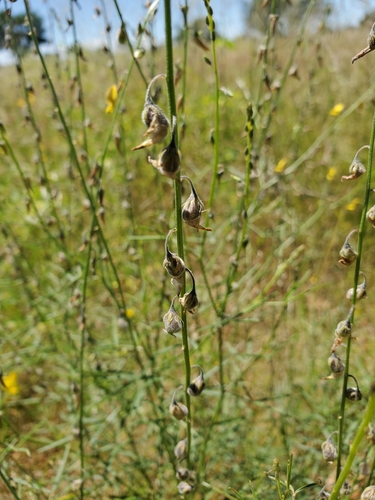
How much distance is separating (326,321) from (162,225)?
4.32ft

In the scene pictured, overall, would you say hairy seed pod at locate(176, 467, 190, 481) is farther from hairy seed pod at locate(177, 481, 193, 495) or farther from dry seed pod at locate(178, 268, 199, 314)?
dry seed pod at locate(178, 268, 199, 314)

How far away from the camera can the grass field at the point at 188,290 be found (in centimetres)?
120

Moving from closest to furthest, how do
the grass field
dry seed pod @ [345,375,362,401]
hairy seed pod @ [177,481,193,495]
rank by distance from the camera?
dry seed pod @ [345,375,362,401] → hairy seed pod @ [177,481,193,495] → the grass field

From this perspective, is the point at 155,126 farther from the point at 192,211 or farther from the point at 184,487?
the point at 184,487

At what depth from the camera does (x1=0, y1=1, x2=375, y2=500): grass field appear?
3.93 feet

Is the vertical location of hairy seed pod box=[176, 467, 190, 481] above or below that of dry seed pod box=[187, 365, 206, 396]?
below

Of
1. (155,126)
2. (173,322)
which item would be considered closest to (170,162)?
(155,126)

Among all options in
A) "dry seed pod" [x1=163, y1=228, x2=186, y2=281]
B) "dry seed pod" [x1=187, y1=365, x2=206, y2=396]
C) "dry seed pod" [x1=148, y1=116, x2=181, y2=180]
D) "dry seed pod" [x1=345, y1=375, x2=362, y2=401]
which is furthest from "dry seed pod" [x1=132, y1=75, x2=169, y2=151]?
"dry seed pod" [x1=345, y1=375, x2=362, y2=401]

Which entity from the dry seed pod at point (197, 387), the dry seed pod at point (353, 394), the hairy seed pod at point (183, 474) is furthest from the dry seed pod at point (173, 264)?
the hairy seed pod at point (183, 474)

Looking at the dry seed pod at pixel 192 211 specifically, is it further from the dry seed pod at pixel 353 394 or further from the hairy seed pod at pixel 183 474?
the hairy seed pod at pixel 183 474

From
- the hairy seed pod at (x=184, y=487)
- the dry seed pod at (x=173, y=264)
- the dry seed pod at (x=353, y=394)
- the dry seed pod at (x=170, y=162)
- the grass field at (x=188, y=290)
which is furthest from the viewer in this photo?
the grass field at (x=188, y=290)

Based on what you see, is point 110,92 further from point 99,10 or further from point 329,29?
point 329,29

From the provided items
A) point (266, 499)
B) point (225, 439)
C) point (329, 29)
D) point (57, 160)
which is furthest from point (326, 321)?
point (57, 160)

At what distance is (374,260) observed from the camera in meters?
2.74
